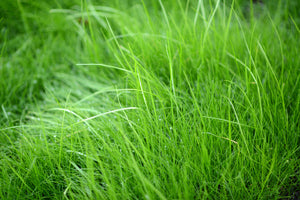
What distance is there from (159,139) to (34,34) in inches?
87.4

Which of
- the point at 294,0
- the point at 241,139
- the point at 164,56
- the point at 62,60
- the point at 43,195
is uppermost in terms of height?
the point at 294,0

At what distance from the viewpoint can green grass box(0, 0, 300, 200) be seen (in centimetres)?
117

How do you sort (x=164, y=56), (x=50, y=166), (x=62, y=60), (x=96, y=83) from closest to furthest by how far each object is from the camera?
(x=50, y=166) < (x=164, y=56) < (x=96, y=83) < (x=62, y=60)

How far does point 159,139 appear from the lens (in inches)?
49.5

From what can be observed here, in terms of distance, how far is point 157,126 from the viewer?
1.30 meters

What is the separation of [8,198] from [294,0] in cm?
341

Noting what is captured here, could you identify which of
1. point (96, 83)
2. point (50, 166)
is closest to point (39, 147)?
point (50, 166)

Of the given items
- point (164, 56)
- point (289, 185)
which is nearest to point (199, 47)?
point (164, 56)

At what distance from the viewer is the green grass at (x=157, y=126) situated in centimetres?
117

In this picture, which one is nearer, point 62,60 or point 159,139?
point 159,139

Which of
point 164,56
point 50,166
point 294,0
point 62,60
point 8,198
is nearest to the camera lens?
point 8,198

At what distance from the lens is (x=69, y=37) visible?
2.66 meters

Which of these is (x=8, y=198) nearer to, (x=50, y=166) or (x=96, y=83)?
(x=50, y=166)

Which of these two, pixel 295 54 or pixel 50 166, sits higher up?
pixel 295 54
